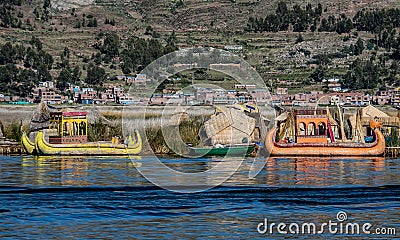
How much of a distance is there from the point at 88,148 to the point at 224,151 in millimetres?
8539

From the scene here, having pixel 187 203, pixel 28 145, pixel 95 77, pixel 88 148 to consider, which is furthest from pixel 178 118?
pixel 95 77

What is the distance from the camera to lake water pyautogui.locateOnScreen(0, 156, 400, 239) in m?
29.8

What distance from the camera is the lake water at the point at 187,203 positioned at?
29781mm

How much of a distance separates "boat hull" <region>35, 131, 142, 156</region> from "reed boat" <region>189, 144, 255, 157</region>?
381 centimetres

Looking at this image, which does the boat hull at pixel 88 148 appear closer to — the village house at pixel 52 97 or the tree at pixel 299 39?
the village house at pixel 52 97

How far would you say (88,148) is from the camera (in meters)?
61.3

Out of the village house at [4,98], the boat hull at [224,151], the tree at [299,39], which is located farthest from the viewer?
the tree at [299,39]

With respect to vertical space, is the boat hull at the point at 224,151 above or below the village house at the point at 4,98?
below

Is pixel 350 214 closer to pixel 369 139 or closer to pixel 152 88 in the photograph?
pixel 369 139

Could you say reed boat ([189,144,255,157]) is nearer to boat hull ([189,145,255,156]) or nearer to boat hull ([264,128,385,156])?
boat hull ([189,145,255,156])

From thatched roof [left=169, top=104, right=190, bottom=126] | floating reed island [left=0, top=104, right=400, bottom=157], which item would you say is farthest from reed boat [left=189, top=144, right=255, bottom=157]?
thatched roof [left=169, top=104, right=190, bottom=126]

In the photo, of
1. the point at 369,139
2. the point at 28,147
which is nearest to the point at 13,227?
the point at 28,147

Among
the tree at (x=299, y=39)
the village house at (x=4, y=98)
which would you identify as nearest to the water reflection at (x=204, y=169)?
the village house at (x=4, y=98)

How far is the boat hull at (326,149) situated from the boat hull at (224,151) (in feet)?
4.10
